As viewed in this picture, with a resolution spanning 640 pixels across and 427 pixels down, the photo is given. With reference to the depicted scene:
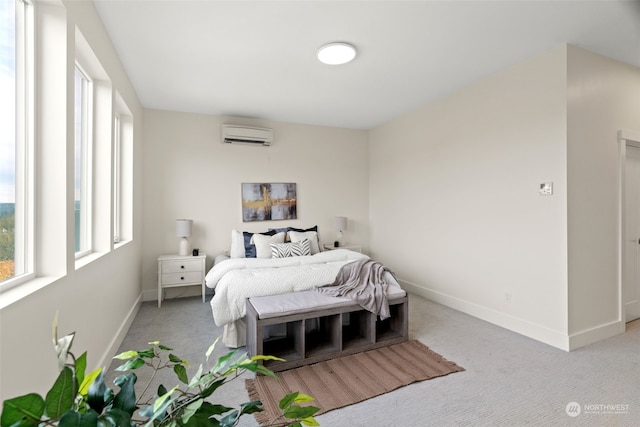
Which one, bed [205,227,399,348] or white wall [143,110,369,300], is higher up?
white wall [143,110,369,300]

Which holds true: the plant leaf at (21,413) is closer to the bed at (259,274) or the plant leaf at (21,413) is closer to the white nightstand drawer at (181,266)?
the bed at (259,274)

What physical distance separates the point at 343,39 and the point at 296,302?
7.27 feet

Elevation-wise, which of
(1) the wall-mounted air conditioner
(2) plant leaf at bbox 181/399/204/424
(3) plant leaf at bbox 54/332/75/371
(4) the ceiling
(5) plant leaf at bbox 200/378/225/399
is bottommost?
(2) plant leaf at bbox 181/399/204/424

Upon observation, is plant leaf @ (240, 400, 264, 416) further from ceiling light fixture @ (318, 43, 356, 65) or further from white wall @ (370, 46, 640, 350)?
white wall @ (370, 46, 640, 350)

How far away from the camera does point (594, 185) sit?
2.81 meters

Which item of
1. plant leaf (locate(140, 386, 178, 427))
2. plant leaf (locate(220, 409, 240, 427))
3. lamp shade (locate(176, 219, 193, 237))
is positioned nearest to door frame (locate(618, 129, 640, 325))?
plant leaf (locate(220, 409, 240, 427))

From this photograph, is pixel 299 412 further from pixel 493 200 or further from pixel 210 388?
pixel 493 200

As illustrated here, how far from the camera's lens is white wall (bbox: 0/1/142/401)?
48.1 inches

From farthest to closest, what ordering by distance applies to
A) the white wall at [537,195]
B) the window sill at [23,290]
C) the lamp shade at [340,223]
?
the lamp shade at [340,223] < the white wall at [537,195] < the window sill at [23,290]

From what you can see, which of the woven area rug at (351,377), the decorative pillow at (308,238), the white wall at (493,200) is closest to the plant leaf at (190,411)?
the woven area rug at (351,377)

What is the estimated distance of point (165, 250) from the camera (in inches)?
170

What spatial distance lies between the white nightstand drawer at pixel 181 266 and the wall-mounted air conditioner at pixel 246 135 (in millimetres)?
1792

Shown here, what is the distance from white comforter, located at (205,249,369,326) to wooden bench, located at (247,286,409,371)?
10cm

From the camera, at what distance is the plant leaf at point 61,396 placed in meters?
0.54
